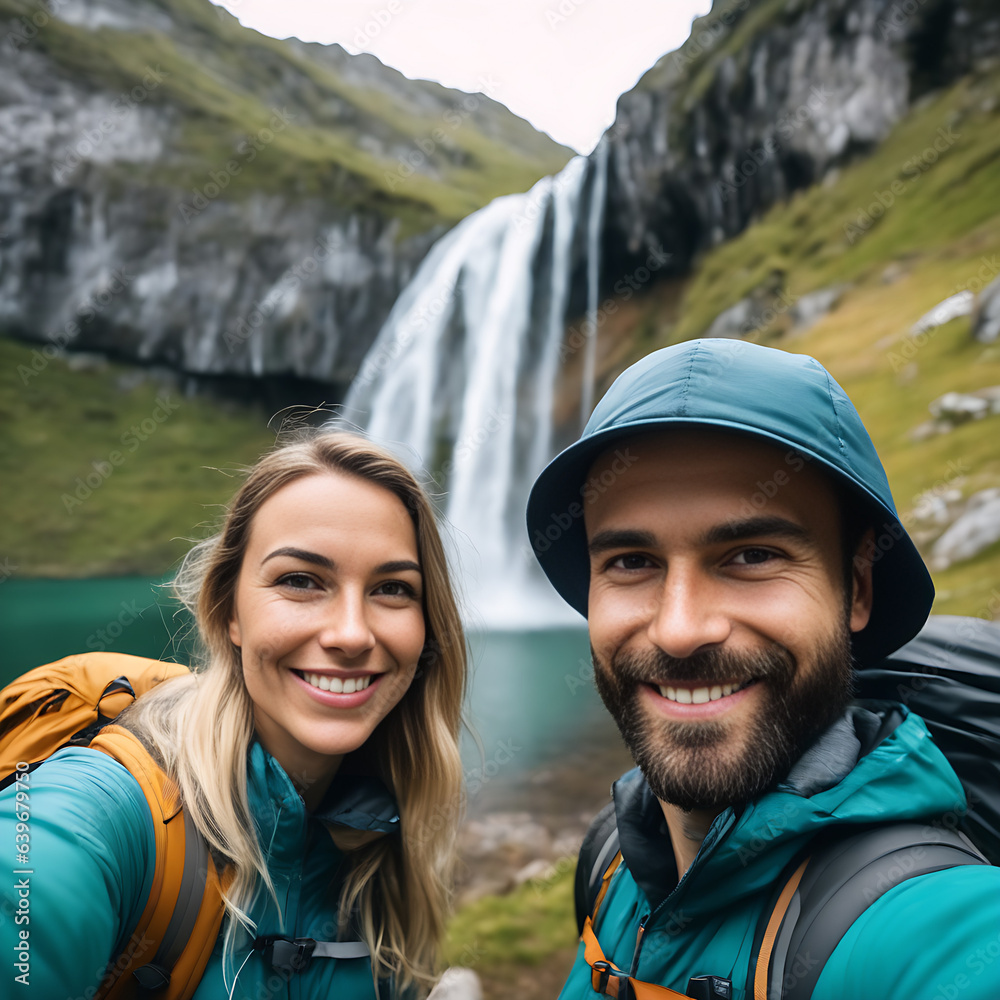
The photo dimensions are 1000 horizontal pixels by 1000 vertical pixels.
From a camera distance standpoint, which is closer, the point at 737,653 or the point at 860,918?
the point at 860,918

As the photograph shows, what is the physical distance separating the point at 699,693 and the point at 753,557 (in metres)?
0.37

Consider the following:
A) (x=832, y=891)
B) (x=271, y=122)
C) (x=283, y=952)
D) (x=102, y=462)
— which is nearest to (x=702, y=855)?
(x=832, y=891)

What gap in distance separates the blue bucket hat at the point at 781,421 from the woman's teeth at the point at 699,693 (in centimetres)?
58

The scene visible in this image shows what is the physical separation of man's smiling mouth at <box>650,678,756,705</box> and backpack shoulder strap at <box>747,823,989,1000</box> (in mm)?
377

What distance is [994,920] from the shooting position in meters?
1.25

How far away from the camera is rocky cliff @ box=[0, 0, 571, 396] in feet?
140

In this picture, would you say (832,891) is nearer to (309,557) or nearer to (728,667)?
(728,667)

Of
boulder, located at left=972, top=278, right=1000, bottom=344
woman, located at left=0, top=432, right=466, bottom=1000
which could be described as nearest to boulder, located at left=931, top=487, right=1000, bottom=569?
boulder, located at left=972, top=278, right=1000, bottom=344

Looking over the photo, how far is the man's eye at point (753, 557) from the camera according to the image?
5.84ft

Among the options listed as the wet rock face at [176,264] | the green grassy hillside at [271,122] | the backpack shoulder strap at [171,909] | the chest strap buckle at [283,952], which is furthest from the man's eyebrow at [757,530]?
the green grassy hillside at [271,122]

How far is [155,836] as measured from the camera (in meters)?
2.04

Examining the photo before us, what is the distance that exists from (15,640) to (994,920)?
80.2ft

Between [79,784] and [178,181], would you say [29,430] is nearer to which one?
[178,181]

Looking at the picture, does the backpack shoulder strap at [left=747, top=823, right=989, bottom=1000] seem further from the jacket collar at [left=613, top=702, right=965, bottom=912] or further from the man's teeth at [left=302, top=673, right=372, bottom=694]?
the man's teeth at [left=302, top=673, right=372, bottom=694]
